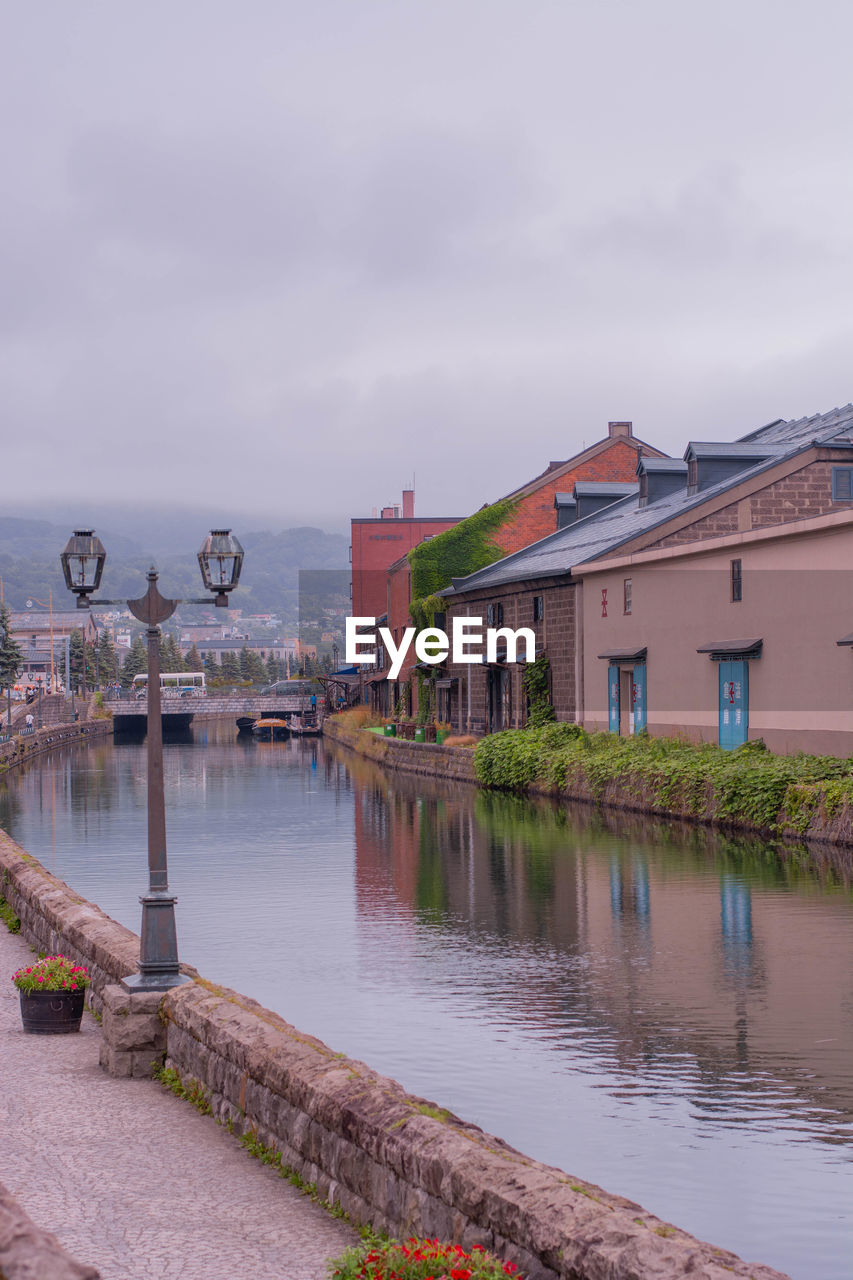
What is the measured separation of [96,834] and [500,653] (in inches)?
917

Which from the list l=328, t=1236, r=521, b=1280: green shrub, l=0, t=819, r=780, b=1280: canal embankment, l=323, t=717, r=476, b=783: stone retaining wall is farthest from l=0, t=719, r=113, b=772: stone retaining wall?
l=328, t=1236, r=521, b=1280: green shrub

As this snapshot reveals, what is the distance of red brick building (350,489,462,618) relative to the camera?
114 meters

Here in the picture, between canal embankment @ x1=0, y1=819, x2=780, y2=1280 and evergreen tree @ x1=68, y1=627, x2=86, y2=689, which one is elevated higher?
evergreen tree @ x1=68, y1=627, x2=86, y2=689

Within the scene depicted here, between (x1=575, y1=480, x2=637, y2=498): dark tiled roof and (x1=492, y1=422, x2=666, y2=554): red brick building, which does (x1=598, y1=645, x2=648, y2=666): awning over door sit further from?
(x1=492, y1=422, x2=666, y2=554): red brick building

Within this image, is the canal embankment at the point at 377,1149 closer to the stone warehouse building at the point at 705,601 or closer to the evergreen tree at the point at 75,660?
the stone warehouse building at the point at 705,601

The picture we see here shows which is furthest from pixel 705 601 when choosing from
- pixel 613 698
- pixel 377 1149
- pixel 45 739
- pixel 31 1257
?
pixel 45 739

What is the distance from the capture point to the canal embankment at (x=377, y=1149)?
19.3 feet

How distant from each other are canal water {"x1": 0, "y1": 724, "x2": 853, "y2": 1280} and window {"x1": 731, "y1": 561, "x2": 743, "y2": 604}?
6.86 meters

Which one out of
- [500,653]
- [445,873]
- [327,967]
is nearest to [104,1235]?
[327,967]

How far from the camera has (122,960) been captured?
13.5m

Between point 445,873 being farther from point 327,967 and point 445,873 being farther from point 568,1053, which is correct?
point 568,1053

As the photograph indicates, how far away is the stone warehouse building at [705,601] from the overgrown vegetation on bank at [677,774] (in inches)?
53.6

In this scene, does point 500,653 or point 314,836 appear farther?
point 500,653

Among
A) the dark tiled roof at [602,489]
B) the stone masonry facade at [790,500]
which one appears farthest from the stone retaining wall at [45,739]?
the stone masonry facade at [790,500]
